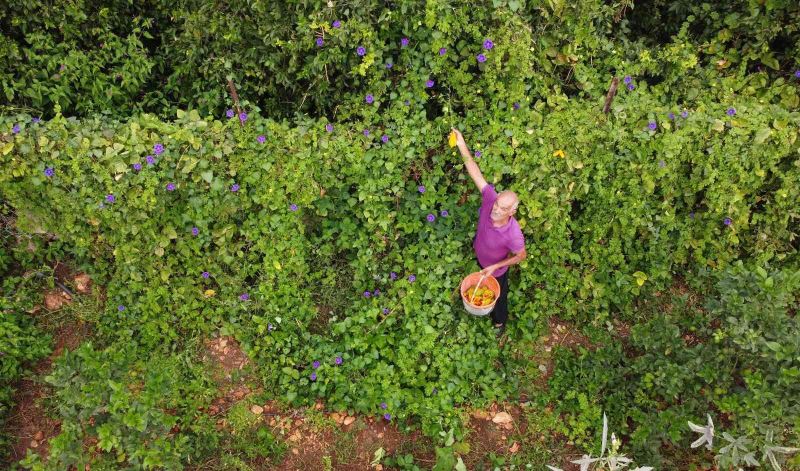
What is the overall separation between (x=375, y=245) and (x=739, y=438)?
267 cm

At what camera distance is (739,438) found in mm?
3152

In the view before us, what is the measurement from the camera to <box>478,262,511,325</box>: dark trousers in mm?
3965

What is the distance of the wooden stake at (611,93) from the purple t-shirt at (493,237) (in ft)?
3.82

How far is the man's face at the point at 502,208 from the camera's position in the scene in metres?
3.28

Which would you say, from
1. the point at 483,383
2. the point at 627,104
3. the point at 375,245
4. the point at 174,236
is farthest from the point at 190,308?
the point at 627,104

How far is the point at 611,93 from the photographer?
394 cm

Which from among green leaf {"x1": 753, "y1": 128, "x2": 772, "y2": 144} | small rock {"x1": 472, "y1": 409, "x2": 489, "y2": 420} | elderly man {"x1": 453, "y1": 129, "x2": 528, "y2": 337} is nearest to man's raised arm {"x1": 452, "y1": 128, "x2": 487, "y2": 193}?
elderly man {"x1": 453, "y1": 129, "x2": 528, "y2": 337}

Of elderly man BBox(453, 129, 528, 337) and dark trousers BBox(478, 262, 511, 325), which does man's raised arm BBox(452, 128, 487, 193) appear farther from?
dark trousers BBox(478, 262, 511, 325)

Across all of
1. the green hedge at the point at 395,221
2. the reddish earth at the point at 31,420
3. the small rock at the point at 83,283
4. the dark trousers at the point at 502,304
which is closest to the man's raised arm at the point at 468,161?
the green hedge at the point at 395,221

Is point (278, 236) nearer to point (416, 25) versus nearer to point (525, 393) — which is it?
point (416, 25)

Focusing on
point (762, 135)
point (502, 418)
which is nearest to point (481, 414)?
point (502, 418)

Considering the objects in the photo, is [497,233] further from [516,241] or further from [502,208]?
[502,208]

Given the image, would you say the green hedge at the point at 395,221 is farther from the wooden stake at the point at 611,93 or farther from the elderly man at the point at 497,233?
the elderly man at the point at 497,233

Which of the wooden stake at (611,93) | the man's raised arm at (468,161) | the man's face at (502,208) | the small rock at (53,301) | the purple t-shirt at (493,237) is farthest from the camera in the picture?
the small rock at (53,301)
